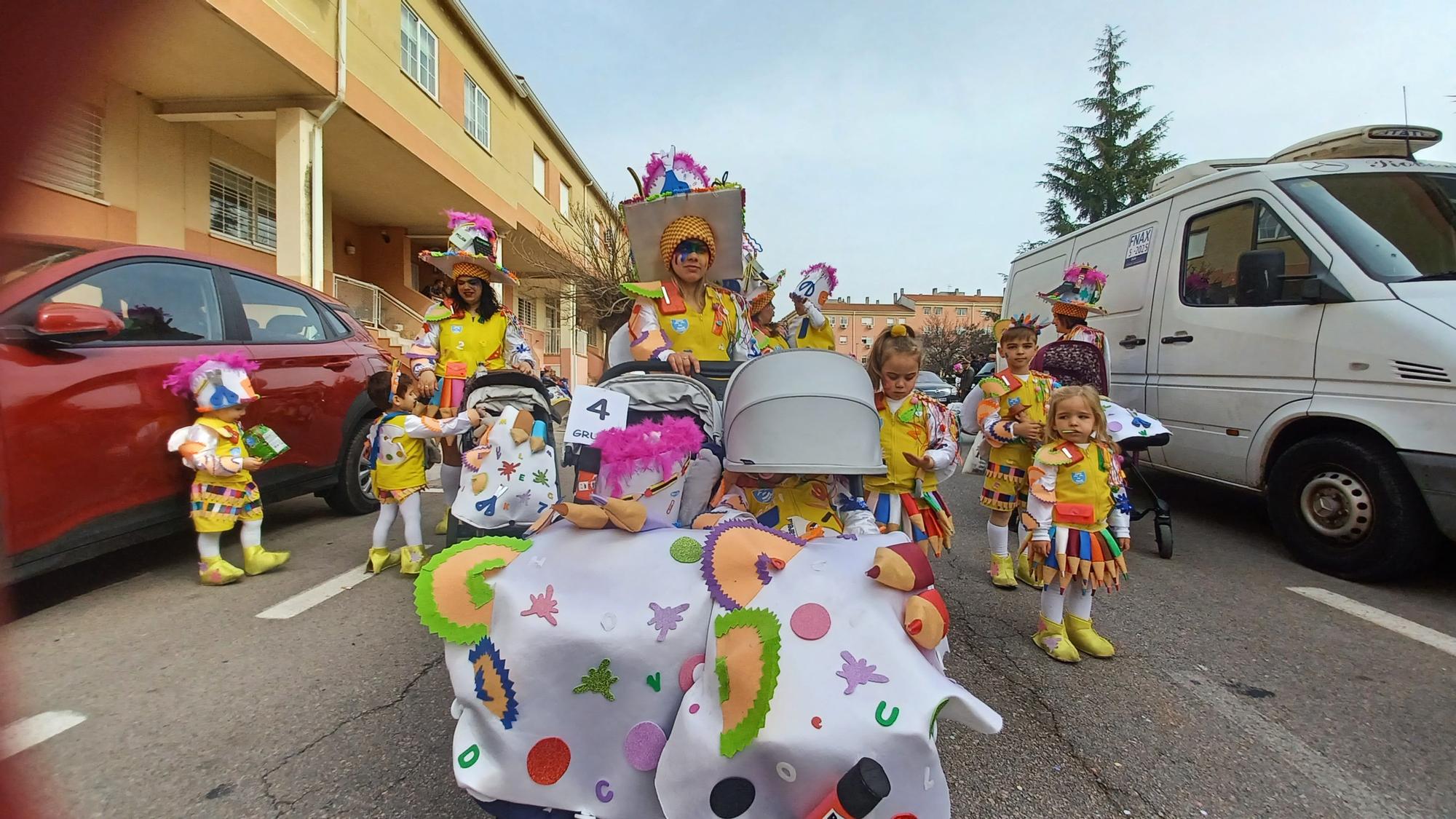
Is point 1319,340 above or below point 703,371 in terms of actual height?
above

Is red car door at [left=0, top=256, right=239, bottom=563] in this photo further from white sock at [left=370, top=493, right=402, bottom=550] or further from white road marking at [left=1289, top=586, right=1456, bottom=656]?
white road marking at [left=1289, top=586, right=1456, bottom=656]

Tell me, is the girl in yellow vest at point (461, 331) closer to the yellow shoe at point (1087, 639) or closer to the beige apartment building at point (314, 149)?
the beige apartment building at point (314, 149)

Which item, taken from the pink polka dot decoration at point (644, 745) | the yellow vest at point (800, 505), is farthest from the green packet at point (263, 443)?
the pink polka dot decoration at point (644, 745)

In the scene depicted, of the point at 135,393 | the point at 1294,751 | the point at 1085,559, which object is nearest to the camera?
the point at 1294,751

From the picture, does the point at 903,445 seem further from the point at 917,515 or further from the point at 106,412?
the point at 106,412

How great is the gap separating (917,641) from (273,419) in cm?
447

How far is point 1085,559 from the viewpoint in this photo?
2967 millimetres

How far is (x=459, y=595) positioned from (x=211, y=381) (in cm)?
300

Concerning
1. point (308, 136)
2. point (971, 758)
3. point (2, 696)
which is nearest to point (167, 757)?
point (2, 696)

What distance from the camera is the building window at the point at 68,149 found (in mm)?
643

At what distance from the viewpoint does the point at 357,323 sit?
17.7 ft

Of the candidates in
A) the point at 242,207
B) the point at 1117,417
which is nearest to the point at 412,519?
the point at 1117,417

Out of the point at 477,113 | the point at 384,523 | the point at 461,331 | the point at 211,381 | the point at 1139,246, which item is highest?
the point at 477,113

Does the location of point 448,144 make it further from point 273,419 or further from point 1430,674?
point 1430,674
